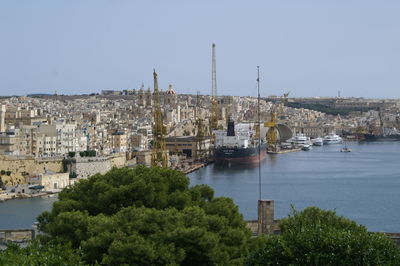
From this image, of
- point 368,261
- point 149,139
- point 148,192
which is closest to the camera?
point 368,261

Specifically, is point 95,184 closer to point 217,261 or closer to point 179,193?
point 179,193

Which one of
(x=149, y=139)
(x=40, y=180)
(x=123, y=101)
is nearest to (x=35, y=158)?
(x=40, y=180)

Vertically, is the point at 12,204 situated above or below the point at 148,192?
below

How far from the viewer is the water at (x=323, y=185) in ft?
58.0

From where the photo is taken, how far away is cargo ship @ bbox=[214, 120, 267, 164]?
3412cm

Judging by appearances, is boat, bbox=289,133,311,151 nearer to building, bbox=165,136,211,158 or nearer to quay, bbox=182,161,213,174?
building, bbox=165,136,211,158

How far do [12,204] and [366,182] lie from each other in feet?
32.1

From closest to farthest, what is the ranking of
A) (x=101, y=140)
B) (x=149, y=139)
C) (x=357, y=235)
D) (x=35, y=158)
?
(x=357, y=235), (x=35, y=158), (x=101, y=140), (x=149, y=139)

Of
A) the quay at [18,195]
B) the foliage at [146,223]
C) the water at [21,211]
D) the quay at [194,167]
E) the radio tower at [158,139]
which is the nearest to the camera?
the foliage at [146,223]

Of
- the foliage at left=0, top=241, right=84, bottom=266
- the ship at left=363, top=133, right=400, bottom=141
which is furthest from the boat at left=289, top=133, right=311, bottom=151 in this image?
the foliage at left=0, top=241, right=84, bottom=266

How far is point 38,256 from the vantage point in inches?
243

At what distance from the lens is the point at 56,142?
28.8 metres

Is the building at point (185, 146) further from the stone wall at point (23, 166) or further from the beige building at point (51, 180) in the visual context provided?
the beige building at point (51, 180)

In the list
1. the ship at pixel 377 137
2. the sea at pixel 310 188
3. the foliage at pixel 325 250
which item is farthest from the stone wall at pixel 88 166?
the ship at pixel 377 137
